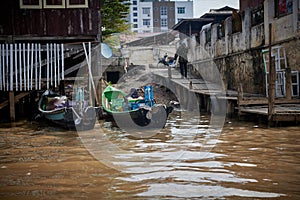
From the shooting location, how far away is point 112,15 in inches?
964

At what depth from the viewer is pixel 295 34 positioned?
42.8 ft

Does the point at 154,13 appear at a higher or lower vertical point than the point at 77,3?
higher

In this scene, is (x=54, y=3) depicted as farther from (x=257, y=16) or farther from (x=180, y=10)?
(x=180, y=10)

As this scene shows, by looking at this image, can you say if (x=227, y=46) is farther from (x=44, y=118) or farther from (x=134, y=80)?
(x=44, y=118)

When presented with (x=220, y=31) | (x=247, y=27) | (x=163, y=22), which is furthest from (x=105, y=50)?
(x=163, y=22)

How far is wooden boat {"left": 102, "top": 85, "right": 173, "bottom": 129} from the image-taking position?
440 inches

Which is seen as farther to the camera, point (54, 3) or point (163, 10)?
point (163, 10)

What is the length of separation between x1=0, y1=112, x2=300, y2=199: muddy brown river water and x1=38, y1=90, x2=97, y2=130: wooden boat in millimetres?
504

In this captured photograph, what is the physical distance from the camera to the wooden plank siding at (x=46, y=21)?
43.6ft

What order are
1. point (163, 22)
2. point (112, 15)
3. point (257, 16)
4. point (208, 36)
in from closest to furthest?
point (257, 16) → point (208, 36) → point (112, 15) → point (163, 22)

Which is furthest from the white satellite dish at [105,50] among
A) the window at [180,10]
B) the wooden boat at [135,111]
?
the window at [180,10]

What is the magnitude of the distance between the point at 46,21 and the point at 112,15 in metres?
11.5

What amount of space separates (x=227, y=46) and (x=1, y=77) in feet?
37.4

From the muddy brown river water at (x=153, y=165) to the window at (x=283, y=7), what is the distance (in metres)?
4.91
